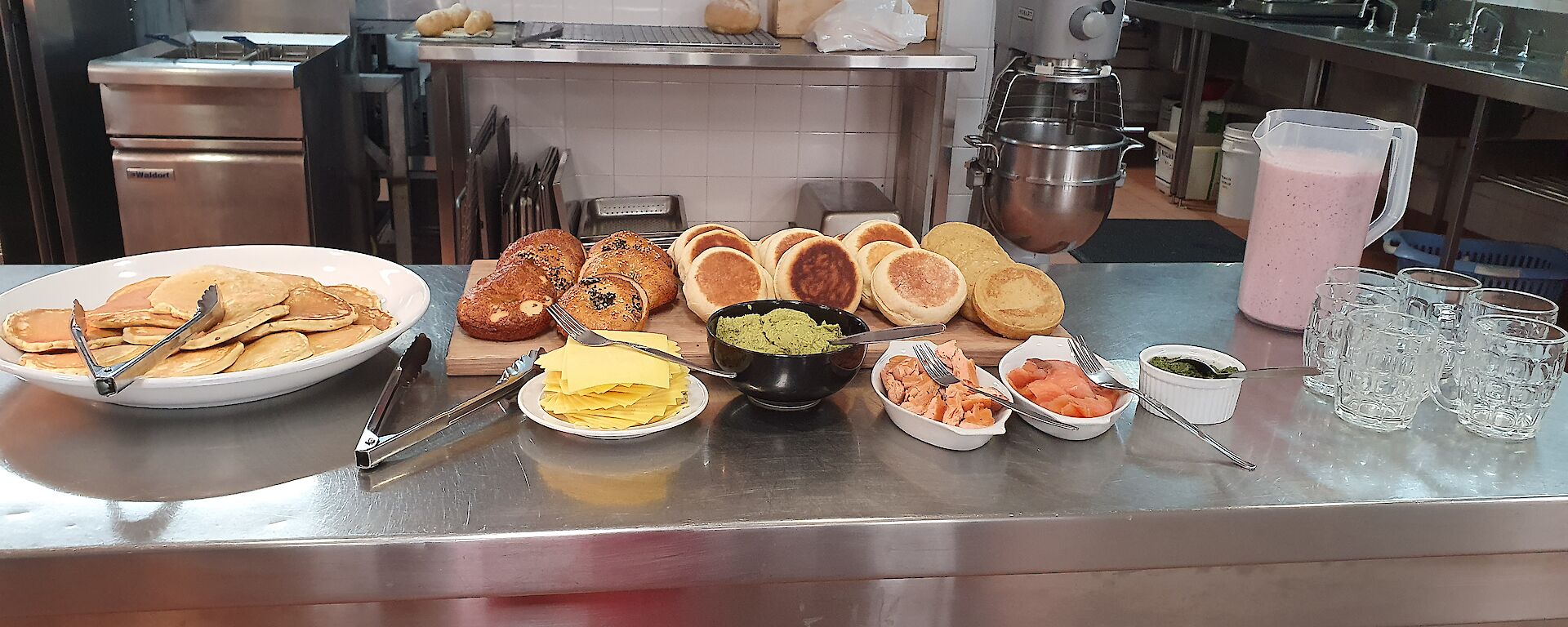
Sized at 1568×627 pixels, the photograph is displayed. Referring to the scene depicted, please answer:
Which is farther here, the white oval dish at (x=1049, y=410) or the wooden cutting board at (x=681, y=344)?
the wooden cutting board at (x=681, y=344)

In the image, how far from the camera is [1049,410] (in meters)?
1.26

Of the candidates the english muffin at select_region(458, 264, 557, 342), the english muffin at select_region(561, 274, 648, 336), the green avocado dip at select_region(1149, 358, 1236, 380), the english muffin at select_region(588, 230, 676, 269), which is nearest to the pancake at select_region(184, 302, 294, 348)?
the english muffin at select_region(458, 264, 557, 342)

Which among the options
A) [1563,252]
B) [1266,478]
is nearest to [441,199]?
[1266,478]

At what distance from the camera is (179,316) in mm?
1243

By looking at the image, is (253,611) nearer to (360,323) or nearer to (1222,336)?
(360,323)

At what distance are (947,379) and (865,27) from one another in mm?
2376

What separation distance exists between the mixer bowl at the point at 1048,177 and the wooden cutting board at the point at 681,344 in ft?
2.22

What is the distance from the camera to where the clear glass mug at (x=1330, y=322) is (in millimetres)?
1382

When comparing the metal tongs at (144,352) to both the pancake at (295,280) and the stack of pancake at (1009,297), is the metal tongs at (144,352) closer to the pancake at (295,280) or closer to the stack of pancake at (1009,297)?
the pancake at (295,280)

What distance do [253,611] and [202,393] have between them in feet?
0.85

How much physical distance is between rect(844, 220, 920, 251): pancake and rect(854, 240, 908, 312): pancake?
0.04 metres

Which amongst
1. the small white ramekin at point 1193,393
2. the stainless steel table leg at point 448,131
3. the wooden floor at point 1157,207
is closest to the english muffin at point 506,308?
the small white ramekin at point 1193,393

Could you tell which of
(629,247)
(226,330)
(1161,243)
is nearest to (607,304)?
(629,247)

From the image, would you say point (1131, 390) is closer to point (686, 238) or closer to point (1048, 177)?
point (686, 238)
